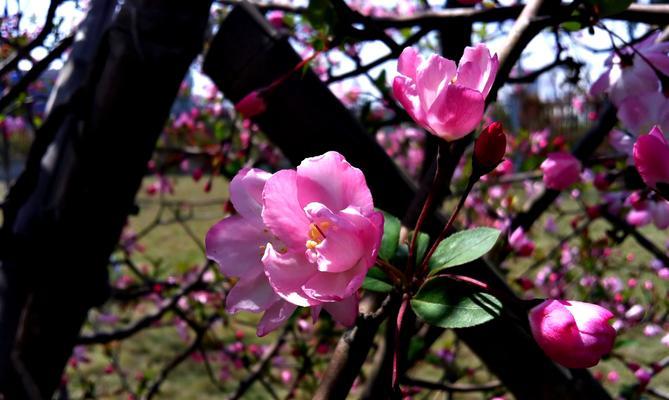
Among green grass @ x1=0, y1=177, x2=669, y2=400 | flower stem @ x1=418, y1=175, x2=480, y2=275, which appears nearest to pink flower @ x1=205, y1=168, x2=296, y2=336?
flower stem @ x1=418, y1=175, x2=480, y2=275

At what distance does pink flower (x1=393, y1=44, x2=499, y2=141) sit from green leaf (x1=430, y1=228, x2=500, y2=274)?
0.28ft

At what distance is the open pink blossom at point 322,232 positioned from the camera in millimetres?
395

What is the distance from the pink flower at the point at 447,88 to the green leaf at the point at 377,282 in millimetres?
123

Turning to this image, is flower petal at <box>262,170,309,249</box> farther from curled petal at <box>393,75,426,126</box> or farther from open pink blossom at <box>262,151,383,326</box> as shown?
curled petal at <box>393,75,426,126</box>

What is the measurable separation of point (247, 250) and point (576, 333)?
253mm

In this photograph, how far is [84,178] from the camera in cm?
85

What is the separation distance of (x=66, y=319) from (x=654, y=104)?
0.86 meters

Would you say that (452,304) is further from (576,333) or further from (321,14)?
(321,14)

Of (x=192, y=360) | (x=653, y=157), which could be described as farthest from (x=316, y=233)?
(x=192, y=360)

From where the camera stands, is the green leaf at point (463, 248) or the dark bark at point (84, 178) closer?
the green leaf at point (463, 248)

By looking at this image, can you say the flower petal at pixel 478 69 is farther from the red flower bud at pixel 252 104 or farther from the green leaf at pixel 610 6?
the red flower bud at pixel 252 104

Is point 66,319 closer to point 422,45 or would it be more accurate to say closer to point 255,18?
point 255,18

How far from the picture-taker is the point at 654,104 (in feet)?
1.98

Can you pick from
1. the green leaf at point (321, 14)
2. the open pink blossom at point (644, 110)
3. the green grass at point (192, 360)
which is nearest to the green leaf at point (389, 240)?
the open pink blossom at point (644, 110)
